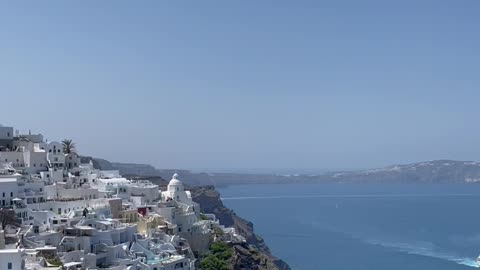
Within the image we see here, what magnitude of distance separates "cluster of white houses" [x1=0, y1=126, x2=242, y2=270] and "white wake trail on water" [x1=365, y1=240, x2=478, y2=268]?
110 ft

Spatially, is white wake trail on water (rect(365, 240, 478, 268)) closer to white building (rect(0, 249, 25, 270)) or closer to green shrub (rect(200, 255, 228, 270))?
green shrub (rect(200, 255, 228, 270))

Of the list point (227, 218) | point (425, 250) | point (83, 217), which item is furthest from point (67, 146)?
point (425, 250)

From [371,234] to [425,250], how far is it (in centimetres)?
1370

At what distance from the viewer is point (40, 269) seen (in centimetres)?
2308

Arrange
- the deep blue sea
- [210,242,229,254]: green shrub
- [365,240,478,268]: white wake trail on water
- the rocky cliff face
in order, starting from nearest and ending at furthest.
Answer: [210,242,229,254]: green shrub → the rocky cliff face → the deep blue sea → [365,240,478,268]: white wake trail on water

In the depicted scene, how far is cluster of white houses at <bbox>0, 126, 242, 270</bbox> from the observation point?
2633cm

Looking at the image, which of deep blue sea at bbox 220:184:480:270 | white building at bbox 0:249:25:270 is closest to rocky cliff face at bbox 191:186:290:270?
deep blue sea at bbox 220:184:480:270

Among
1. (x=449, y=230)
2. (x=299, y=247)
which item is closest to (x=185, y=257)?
(x=299, y=247)

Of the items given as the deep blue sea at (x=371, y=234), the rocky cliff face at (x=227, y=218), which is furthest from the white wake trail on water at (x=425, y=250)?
the rocky cliff face at (x=227, y=218)

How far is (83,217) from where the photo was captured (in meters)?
29.1

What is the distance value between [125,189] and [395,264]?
33712 millimetres

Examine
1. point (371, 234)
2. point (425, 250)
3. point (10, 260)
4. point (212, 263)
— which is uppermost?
point (10, 260)

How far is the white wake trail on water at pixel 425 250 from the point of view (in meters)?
64.7

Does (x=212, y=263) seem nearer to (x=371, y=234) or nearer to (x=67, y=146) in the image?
(x=67, y=146)
